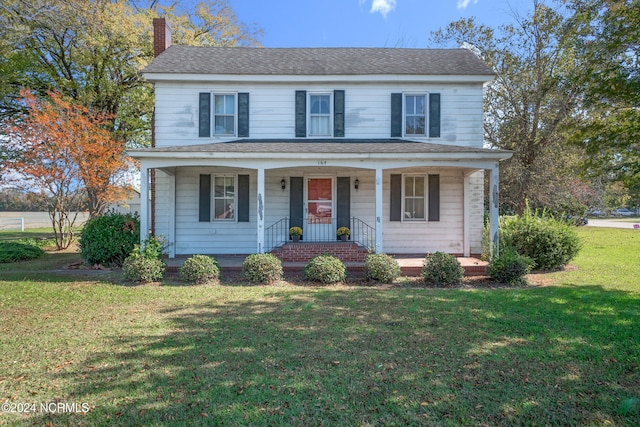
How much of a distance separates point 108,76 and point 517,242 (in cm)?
1939

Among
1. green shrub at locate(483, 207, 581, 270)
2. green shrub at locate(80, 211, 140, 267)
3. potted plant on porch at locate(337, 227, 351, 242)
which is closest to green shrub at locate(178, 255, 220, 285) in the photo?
green shrub at locate(80, 211, 140, 267)

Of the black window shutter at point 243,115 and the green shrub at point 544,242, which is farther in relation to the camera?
the black window shutter at point 243,115

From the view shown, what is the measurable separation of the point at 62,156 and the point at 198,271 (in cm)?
840

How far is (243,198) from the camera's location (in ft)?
38.0

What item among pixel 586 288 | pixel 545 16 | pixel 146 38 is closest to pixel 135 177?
pixel 146 38

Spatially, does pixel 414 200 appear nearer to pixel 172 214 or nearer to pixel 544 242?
pixel 544 242

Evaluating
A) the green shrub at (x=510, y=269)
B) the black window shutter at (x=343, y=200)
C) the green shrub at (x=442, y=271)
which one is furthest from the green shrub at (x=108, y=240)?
the green shrub at (x=510, y=269)

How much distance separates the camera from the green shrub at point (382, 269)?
27.9ft

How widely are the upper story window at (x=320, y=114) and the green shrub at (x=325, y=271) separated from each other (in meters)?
4.73

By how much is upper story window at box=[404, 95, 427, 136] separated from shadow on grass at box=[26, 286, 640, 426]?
6661mm

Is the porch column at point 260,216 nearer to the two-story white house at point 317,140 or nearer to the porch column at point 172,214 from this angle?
the two-story white house at point 317,140

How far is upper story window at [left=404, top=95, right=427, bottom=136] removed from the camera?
11.4 m

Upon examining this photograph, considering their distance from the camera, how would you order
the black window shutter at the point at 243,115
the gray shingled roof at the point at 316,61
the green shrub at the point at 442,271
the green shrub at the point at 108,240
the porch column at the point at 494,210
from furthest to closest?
the black window shutter at the point at 243,115, the gray shingled roof at the point at 316,61, the green shrub at the point at 108,240, the porch column at the point at 494,210, the green shrub at the point at 442,271

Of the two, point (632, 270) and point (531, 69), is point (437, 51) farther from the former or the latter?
point (632, 270)
